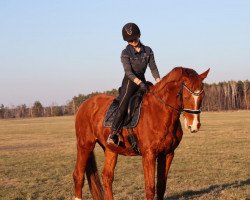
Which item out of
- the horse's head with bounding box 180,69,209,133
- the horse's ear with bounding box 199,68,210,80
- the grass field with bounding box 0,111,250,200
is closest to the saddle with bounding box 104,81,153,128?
the horse's head with bounding box 180,69,209,133

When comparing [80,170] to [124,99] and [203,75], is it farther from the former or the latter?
[203,75]

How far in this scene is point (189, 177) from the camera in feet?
41.4

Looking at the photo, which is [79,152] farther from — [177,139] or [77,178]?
[177,139]

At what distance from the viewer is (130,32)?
6887 mm

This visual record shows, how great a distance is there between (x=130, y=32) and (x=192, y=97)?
177cm

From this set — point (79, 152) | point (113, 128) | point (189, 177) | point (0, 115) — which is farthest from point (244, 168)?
point (0, 115)

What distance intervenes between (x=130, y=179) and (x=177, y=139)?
628 cm

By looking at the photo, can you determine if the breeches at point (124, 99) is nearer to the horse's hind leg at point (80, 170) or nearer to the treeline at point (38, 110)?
the horse's hind leg at point (80, 170)

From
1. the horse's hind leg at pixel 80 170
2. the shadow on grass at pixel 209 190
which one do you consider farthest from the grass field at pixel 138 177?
the horse's hind leg at pixel 80 170

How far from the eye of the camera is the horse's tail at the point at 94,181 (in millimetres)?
8430

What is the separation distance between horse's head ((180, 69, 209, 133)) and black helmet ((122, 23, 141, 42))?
136 cm

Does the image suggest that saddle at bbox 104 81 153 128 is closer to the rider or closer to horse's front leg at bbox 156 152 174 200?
the rider

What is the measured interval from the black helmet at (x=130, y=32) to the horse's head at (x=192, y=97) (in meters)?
1.36

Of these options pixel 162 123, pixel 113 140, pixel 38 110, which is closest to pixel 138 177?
pixel 113 140
